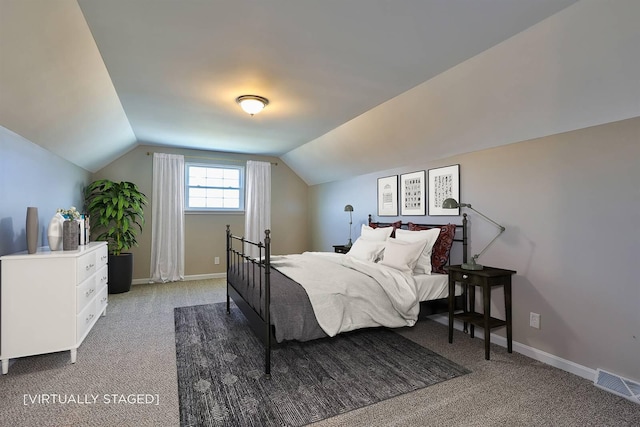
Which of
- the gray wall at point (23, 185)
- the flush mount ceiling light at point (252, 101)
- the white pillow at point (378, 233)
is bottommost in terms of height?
the white pillow at point (378, 233)

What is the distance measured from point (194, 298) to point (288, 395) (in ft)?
9.47

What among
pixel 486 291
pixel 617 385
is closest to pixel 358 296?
pixel 486 291

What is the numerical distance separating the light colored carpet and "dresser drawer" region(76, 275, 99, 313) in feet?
1.35

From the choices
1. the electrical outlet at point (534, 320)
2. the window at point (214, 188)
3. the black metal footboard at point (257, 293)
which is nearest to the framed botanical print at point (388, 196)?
the electrical outlet at point (534, 320)

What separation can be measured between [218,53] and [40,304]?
2.40 metres

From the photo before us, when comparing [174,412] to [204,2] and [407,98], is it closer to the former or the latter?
[204,2]

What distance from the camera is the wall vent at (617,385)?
209 cm

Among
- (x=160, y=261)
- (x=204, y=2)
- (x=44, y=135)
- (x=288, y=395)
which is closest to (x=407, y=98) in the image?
(x=204, y=2)

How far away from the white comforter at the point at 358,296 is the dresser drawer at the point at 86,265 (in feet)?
5.81

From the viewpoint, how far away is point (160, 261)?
5.43 m

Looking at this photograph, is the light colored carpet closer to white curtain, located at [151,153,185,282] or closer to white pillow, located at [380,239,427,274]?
white pillow, located at [380,239,427,274]

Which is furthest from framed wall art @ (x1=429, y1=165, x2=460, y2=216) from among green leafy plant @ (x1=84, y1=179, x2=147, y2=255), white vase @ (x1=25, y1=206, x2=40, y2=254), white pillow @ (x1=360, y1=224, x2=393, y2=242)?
green leafy plant @ (x1=84, y1=179, x2=147, y2=255)

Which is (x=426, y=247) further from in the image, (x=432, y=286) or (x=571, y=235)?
(x=571, y=235)

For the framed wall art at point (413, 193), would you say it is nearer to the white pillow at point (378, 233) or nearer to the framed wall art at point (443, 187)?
the framed wall art at point (443, 187)
